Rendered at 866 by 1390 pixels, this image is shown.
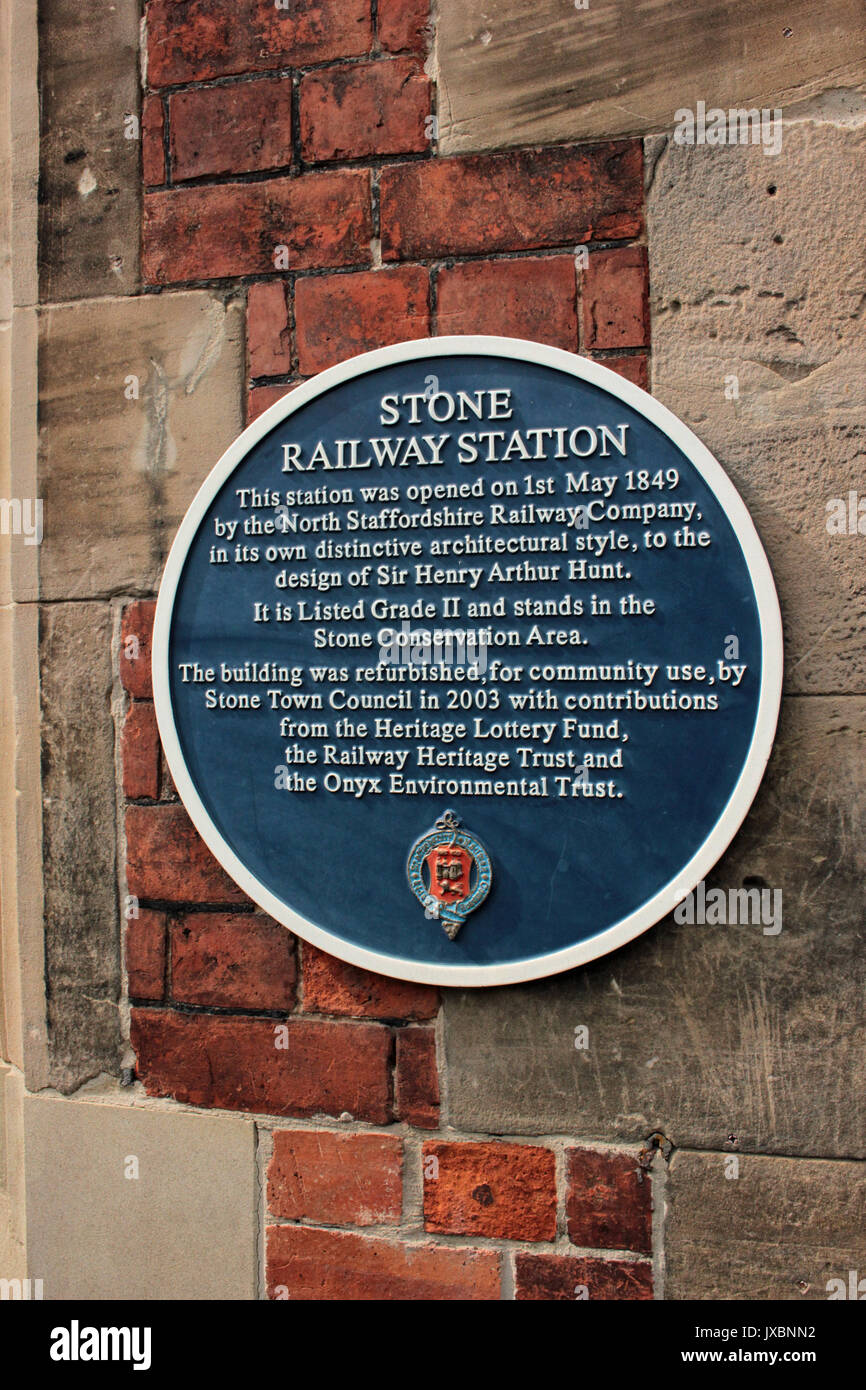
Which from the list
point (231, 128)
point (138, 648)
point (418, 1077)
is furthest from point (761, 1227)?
point (231, 128)

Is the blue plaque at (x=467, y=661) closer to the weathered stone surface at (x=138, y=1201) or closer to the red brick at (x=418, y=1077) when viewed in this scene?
the red brick at (x=418, y=1077)

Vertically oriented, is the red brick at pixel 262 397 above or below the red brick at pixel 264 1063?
above

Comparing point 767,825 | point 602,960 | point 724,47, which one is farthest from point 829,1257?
point 724,47

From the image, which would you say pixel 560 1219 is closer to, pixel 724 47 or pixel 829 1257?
pixel 829 1257

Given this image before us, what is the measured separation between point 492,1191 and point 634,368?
1.47 meters

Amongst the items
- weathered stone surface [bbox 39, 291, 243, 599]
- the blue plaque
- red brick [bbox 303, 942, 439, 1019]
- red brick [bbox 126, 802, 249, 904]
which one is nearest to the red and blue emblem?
the blue plaque

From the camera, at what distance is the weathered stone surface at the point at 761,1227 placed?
166cm

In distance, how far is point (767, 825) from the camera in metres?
1.66

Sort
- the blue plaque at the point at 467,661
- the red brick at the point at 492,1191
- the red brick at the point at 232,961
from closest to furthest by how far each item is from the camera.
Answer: the blue plaque at the point at 467,661, the red brick at the point at 492,1191, the red brick at the point at 232,961

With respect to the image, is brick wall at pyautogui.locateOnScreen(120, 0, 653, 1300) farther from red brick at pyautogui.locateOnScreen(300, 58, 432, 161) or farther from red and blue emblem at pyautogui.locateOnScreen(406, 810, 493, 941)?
red and blue emblem at pyautogui.locateOnScreen(406, 810, 493, 941)

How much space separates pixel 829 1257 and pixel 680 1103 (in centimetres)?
34

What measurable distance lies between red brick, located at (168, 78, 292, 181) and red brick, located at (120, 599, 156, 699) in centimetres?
83

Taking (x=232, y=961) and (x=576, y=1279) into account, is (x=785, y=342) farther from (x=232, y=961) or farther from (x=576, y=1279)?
(x=576, y=1279)

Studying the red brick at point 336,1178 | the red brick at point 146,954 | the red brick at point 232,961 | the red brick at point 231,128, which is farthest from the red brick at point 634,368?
the red brick at point 336,1178
